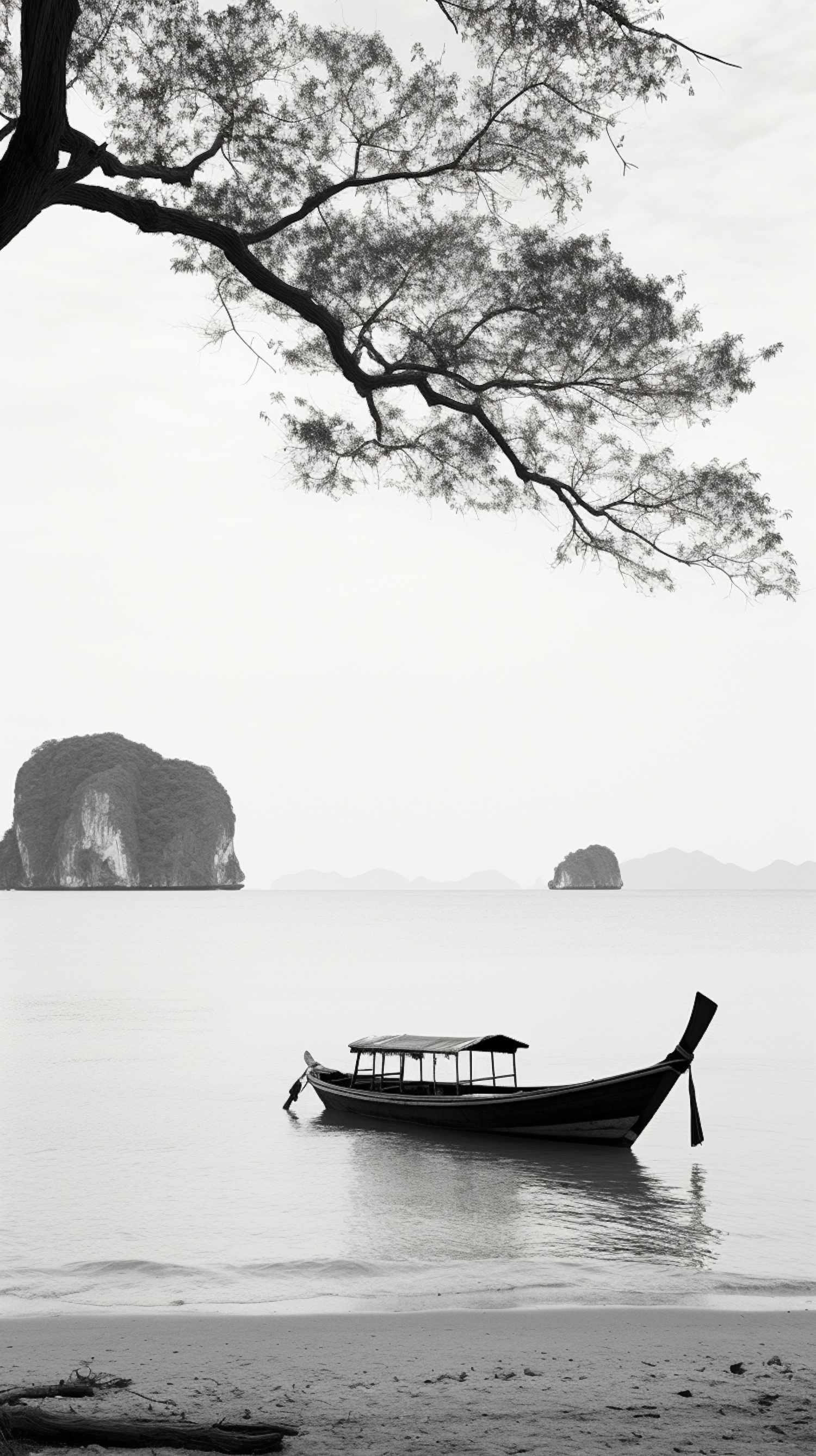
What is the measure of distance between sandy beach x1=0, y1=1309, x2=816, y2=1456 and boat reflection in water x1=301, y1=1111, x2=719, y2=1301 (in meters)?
1.49

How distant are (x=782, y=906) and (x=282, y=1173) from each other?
143683 millimetres

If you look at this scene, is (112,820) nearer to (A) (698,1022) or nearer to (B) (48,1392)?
(A) (698,1022)

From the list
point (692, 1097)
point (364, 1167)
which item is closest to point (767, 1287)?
point (692, 1097)

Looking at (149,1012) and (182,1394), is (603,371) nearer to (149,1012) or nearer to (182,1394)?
(182,1394)

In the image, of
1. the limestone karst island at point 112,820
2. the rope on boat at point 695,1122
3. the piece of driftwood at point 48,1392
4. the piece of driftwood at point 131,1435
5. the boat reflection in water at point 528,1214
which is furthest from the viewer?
the limestone karst island at point 112,820

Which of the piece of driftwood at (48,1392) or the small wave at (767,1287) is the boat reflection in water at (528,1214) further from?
the piece of driftwood at (48,1392)

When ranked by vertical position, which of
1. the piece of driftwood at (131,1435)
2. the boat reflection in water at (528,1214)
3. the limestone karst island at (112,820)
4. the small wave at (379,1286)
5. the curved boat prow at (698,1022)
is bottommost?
the boat reflection in water at (528,1214)

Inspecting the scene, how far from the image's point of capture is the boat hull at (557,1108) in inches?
536

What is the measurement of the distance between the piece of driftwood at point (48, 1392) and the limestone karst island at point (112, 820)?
468ft

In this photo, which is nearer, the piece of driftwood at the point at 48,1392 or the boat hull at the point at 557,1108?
the piece of driftwood at the point at 48,1392

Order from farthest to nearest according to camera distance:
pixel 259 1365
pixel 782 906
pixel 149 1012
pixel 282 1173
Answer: pixel 782 906 < pixel 149 1012 < pixel 282 1173 < pixel 259 1365

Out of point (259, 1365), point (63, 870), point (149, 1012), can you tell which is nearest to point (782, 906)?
point (63, 870)

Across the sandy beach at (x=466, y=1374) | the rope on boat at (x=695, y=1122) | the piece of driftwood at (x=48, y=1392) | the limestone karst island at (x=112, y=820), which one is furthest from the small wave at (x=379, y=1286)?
the limestone karst island at (x=112, y=820)

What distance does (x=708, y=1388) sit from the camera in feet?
17.6
